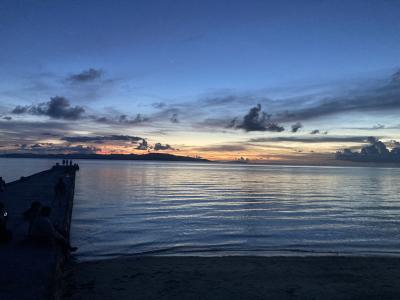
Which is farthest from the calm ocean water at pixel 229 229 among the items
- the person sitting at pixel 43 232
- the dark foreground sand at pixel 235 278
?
the person sitting at pixel 43 232

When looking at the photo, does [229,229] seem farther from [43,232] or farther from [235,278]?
[43,232]

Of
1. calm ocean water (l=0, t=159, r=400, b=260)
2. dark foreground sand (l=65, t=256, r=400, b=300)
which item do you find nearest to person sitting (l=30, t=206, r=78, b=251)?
dark foreground sand (l=65, t=256, r=400, b=300)

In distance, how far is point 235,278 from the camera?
1202 cm

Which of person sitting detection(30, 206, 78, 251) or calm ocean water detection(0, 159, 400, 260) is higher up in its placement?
person sitting detection(30, 206, 78, 251)

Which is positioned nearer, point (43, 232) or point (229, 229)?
point (43, 232)

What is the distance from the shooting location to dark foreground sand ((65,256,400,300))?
34.7 feet

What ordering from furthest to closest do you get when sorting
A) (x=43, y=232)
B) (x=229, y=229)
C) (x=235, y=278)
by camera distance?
(x=229, y=229) < (x=235, y=278) < (x=43, y=232)

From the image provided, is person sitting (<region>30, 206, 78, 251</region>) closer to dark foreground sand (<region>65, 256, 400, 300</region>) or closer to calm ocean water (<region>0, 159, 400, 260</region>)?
dark foreground sand (<region>65, 256, 400, 300</region>)

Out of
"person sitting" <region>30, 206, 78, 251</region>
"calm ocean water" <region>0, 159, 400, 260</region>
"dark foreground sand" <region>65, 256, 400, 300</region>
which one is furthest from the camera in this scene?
"calm ocean water" <region>0, 159, 400, 260</region>

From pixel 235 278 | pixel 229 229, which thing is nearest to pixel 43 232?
pixel 235 278

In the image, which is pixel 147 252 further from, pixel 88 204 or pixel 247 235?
pixel 88 204

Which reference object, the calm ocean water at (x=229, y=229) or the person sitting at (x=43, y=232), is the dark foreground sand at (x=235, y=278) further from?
the calm ocean water at (x=229, y=229)

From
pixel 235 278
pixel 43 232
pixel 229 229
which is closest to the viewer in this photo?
pixel 43 232

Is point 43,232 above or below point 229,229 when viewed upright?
above
